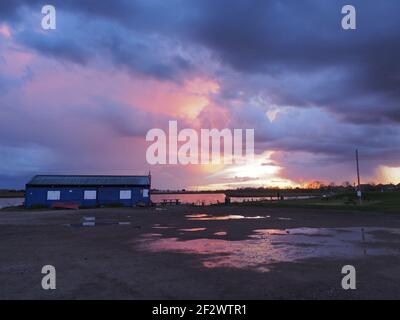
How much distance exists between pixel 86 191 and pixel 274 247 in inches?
1864

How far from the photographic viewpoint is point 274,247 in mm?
16188

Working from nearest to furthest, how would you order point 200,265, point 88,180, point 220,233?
point 200,265 → point 220,233 → point 88,180

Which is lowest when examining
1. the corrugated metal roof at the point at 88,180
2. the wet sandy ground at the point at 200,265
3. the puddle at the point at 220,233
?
the wet sandy ground at the point at 200,265

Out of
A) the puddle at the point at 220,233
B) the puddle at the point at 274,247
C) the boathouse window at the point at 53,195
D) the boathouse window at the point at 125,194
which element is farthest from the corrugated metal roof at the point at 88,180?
the puddle at the point at 274,247

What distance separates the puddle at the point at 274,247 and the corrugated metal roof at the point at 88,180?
41.9 meters

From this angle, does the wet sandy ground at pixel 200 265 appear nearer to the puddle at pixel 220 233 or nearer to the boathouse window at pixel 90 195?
the puddle at pixel 220 233

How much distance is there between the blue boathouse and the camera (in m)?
56.7

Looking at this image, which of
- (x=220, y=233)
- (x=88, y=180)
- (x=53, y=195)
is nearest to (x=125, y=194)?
(x=88, y=180)

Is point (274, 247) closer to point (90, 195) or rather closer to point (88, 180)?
point (90, 195)

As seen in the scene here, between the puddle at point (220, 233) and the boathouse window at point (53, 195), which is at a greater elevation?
the boathouse window at point (53, 195)

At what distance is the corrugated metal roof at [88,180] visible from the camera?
5834 centimetres

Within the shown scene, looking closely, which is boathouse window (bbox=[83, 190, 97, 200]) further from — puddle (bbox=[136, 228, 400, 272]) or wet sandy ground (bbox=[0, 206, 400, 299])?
puddle (bbox=[136, 228, 400, 272])
